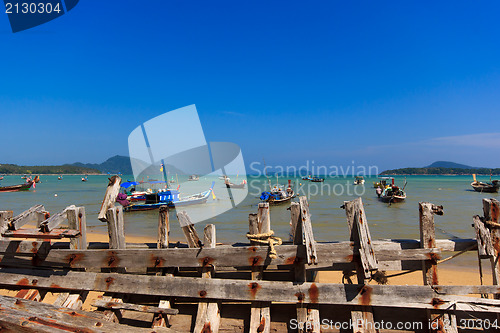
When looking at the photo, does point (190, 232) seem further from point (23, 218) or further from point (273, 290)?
point (23, 218)

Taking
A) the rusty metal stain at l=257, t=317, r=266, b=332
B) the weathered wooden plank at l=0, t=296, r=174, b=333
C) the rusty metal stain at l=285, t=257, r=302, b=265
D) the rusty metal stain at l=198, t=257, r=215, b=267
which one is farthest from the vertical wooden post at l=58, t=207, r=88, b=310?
the rusty metal stain at l=285, t=257, r=302, b=265

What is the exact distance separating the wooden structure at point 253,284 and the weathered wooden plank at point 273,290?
0.05ft

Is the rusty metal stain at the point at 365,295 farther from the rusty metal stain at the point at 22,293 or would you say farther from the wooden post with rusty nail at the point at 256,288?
the rusty metal stain at the point at 22,293

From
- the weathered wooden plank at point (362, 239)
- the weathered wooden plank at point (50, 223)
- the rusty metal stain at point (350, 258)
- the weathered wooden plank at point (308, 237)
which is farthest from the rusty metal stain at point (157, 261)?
the weathered wooden plank at point (362, 239)

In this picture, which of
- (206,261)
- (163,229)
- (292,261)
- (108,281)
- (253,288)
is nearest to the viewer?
(253,288)

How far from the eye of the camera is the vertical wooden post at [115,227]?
16.2 ft

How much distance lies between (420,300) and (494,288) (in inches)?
45.0

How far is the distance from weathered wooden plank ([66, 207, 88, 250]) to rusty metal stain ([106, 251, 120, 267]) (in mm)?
629

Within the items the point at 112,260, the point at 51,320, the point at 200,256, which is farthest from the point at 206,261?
the point at 51,320

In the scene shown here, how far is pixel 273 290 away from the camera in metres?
4.24

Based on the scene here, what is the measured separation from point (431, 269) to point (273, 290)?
2.41m

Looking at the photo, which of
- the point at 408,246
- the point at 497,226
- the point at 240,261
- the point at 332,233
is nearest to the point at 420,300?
the point at 408,246

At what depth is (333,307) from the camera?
451 centimetres

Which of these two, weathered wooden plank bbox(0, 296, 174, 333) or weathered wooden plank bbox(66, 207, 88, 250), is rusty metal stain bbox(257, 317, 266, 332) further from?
weathered wooden plank bbox(66, 207, 88, 250)
